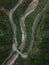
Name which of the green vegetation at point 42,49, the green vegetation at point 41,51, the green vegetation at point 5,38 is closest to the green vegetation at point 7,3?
the green vegetation at point 5,38

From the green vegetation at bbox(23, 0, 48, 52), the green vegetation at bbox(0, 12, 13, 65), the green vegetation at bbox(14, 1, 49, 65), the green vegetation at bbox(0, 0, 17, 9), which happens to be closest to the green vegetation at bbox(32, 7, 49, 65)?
the green vegetation at bbox(14, 1, 49, 65)

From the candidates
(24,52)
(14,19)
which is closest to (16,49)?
(24,52)

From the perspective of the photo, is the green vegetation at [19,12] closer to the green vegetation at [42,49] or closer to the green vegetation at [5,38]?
the green vegetation at [5,38]

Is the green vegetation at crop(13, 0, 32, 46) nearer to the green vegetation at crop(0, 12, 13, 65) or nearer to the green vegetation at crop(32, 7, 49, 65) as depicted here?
the green vegetation at crop(0, 12, 13, 65)

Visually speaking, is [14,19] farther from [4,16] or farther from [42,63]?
[42,63]

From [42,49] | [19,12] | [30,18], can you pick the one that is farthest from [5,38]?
[19,12]

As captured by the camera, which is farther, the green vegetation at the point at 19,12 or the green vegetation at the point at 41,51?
the green vegetation at the point at 19,12

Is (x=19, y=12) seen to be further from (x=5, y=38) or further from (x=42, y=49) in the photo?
(x=42, y=49)

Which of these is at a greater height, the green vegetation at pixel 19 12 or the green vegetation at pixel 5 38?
the green vegetation at pixel 19 12

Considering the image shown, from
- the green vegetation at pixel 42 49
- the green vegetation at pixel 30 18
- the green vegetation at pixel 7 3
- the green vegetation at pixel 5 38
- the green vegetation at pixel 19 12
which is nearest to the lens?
the green vegetation at pixel 42 49

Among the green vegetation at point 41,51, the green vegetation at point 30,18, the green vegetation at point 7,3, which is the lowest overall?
the green vegetation at point 41,51
